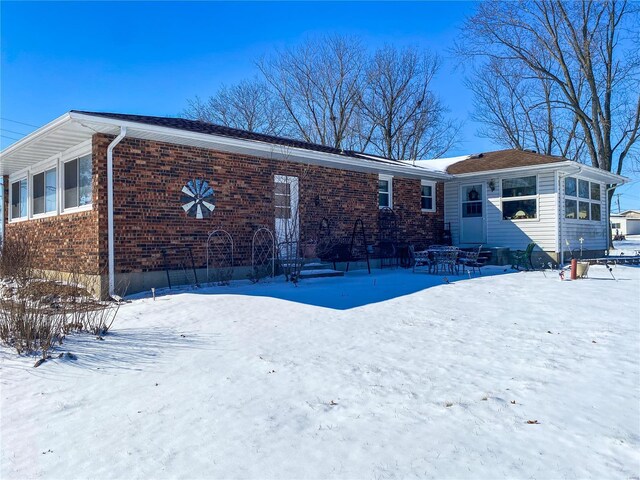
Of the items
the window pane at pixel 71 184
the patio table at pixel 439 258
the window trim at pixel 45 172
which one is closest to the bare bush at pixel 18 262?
the window pane at pixel 71 184

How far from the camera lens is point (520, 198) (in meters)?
14.6

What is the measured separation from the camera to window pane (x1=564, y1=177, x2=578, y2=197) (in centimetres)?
1457

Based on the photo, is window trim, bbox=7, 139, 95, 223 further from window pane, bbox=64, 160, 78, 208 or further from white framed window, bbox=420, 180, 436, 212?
white framed window, bbox=420, 180, 436, 212

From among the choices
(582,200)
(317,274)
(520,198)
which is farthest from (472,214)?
(317,274)

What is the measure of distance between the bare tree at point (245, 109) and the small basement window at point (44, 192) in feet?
65.8

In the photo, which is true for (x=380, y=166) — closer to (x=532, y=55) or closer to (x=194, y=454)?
(x=194, y=454)

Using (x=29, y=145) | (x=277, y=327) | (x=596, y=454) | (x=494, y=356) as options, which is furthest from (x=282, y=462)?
(x=29, y=145)

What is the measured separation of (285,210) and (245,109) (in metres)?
21.8

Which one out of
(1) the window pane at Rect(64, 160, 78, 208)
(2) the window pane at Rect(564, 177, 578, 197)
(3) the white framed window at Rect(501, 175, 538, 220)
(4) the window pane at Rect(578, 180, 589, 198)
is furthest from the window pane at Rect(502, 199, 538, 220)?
(1) the window pane at Rect(64, 160, 78, 208)

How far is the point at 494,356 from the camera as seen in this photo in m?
4.46

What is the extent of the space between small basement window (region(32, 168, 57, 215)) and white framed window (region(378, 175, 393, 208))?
28.5ft

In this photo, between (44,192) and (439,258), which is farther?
(439,258)

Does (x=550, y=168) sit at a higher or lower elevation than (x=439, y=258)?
higher

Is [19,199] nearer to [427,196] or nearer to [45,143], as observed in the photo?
[45,143]
